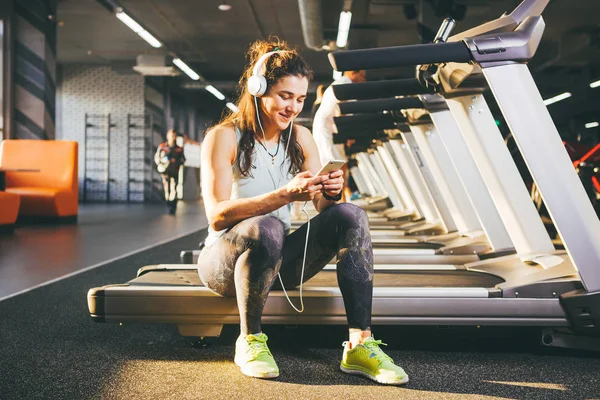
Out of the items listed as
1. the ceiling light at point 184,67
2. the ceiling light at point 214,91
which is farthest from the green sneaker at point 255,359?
the ceiling light at point 214,91

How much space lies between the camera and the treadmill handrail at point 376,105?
335 centimetres

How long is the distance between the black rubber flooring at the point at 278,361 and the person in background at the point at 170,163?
24.9 ft

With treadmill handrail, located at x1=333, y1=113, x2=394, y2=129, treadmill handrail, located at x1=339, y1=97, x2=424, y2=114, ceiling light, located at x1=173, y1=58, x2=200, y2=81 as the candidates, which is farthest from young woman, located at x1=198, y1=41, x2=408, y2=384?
ceiling light, located at x1=173, y1=58, x2=200, y2=81

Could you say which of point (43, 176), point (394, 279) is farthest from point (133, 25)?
point (394, 279)

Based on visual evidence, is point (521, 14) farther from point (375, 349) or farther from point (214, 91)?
point (214, 91)

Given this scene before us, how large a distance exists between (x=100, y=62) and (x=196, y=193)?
21.4ft

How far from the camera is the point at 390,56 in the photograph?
6.40 feet

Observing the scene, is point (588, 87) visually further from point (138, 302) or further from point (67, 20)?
point (138, 302)

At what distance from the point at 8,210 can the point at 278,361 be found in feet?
16.4

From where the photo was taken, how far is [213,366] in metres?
1.99

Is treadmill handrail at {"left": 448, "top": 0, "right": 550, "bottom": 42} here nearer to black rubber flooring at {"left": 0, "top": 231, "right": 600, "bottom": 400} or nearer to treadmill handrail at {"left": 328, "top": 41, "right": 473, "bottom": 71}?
treadmill handrail at {"left": 328, "top": 41, "right": 473, "bottom": 71}

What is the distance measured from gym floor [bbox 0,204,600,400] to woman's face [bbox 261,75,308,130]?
80 centimetres

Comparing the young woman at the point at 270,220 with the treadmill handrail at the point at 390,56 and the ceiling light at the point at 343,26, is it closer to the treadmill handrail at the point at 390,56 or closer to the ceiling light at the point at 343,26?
the treadmill handrail at the point at 390,56

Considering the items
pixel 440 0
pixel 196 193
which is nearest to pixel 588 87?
pixel 440 0
